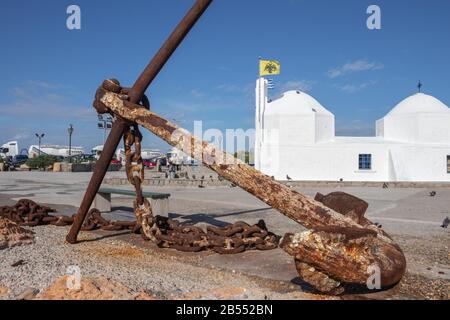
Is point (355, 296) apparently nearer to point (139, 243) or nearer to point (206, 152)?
point (206, 152)

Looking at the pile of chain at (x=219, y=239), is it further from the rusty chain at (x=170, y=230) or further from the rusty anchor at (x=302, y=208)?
the rusty anchor at (x=302, y=208)

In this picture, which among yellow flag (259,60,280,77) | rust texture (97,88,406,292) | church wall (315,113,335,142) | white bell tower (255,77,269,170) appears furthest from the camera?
yellow flag (259,60,280,77)

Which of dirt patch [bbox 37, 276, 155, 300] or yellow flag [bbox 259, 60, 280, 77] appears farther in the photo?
yellow flag [bbox 259, 60, 280, 77]

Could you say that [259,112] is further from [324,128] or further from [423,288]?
[423,288]

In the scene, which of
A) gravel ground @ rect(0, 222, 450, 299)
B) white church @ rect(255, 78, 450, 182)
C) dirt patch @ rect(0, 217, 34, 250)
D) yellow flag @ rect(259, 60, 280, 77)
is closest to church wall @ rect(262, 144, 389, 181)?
white church @ rect(255, 78, 450, 182)

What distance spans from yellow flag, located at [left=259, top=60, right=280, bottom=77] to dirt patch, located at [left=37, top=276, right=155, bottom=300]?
68.1 feet

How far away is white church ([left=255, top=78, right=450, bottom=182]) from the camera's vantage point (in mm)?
20750

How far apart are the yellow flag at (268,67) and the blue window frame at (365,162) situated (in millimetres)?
6550

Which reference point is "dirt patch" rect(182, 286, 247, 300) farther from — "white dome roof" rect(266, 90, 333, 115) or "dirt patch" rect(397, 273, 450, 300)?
"white dome roof" rect(266, 90, 333, 115)

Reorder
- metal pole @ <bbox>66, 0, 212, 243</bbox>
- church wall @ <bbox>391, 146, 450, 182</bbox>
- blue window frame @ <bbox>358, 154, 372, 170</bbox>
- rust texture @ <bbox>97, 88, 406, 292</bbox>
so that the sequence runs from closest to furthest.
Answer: rust texture @ <bbox>97, 88, 406, 292</bbox> → metal pole @ <bbox>66, 0, 212, 243</bbox> → church wall @ <bbox>391, 146, 450, 182</bbox> → blue window frame @ <bbox>358, 154, 372, 170</bbox>

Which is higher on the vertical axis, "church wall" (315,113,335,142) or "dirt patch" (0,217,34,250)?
"church wall" (315,113,335,142)

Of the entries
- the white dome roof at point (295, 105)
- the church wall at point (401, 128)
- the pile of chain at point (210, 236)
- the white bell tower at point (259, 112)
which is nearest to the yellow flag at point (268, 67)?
the white bell tower at point (259, 112)
